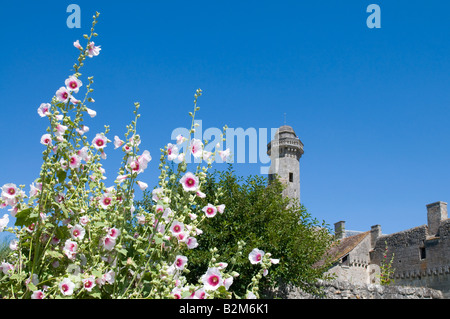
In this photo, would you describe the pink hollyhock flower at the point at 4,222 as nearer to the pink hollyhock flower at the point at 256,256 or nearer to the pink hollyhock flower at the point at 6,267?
the pink hollyhock flower at the point at 6,267

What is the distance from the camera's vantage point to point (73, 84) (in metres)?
4.92

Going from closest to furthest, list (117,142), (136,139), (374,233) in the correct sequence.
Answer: (136,139)
(117,142)
(374,233)

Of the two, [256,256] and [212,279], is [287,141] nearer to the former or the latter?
[256,256]

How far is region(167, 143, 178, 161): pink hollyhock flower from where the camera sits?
14.8 ft

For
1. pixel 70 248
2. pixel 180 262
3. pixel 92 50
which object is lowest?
pixel 180 262

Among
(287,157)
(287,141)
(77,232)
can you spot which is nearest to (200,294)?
(77,232)

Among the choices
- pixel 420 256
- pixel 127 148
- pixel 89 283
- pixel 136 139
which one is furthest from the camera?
pixel 420 256

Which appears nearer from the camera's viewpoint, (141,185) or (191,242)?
(191,242)

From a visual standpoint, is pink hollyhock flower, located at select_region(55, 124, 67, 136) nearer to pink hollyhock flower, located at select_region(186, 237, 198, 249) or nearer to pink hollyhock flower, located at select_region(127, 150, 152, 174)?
pink hollyhock flower, located at select_region(127, 150, 152, 174)

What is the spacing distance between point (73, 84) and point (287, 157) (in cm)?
5579
